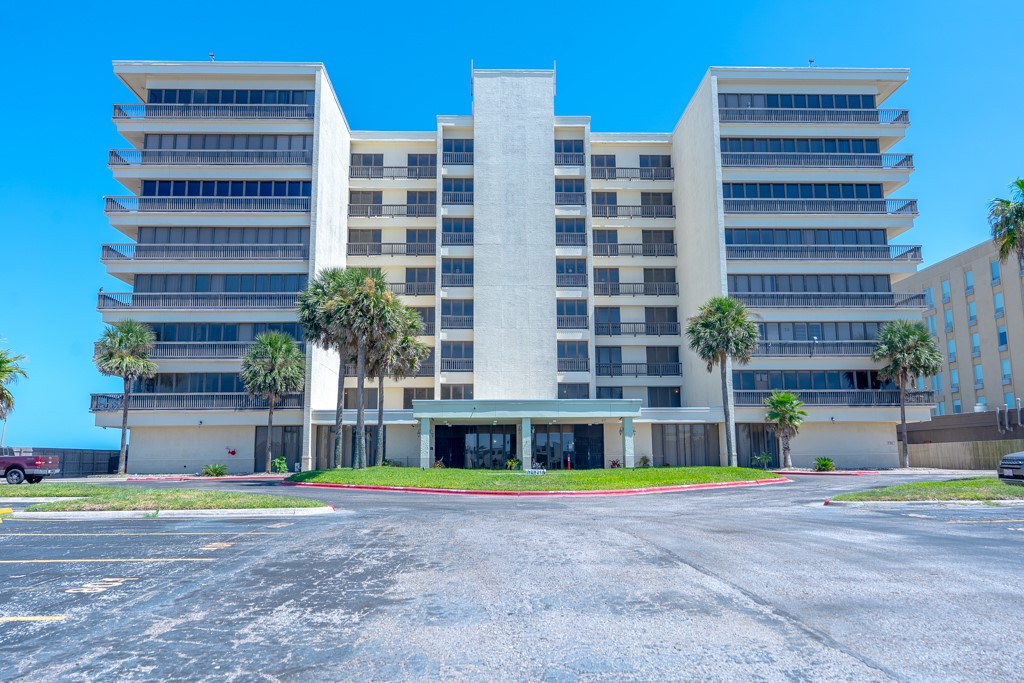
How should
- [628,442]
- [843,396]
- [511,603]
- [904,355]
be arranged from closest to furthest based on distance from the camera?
[511,603] → [628,442] → [904,355] → [843,396]

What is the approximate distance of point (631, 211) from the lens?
5728 centimetres

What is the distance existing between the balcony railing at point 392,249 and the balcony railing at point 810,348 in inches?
1014

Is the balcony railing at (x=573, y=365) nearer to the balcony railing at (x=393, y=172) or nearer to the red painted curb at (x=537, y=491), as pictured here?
the balcony railing at (x=393, y=172)

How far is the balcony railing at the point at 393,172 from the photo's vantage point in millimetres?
56250

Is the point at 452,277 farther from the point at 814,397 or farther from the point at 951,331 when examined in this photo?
the point at 951,331

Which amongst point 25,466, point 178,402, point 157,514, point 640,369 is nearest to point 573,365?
point 640,369

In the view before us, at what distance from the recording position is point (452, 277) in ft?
175

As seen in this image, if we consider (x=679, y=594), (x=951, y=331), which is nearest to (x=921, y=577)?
(x=679, y=594)

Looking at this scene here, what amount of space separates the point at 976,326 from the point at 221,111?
70512mm

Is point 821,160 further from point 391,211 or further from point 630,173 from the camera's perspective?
point 391,211

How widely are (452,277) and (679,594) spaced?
45529 mm

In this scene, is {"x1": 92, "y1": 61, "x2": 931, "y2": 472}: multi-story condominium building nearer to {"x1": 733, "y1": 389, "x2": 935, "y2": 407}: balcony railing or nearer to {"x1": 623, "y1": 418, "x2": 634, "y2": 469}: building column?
{"x1": 733, "y1": 389, "x2": 935, "y2": 407}: balcony railing

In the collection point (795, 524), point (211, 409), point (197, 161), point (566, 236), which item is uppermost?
point (197, 161)

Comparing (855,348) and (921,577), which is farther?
(855,348)
